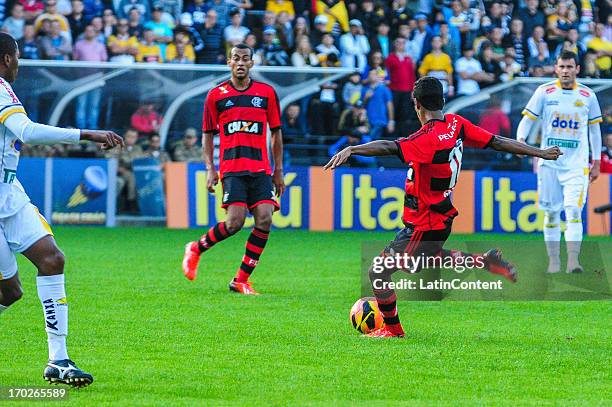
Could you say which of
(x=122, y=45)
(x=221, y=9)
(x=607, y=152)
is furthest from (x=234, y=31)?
(x=607, y=152)

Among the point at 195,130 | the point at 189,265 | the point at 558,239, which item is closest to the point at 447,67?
the point at 195,130

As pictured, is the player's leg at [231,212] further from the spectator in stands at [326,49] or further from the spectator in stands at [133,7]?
the spectator in stands at [133,7]

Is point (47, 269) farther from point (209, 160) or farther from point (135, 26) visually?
point (135, 26)

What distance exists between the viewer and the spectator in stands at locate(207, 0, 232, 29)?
21859 mm

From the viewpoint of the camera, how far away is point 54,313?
21.2 feet

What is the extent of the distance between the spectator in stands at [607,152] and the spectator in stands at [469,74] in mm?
2338

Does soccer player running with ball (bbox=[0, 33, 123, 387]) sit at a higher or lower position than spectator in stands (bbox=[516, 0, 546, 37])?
lower

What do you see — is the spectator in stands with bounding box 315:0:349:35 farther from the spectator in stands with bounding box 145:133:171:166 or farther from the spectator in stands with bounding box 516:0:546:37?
the spectator in stands with bounding box 145:133:171:166

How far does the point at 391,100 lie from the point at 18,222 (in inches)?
578

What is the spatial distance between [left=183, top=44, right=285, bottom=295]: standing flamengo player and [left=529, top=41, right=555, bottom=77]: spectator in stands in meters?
12.0

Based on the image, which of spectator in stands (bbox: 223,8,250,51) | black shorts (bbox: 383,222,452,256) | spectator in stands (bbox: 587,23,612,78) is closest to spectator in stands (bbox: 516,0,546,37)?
spectator in stands (bbox: 587,23,612,78)

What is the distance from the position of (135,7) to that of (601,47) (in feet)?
29.4

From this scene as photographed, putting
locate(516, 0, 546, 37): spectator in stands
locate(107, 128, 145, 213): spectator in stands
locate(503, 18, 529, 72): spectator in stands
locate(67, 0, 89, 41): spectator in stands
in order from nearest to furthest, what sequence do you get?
locate(107, 128, 145, 213): spectator in stands
locate(67, 0, 89, 41): spectator in stands
locate(503, 18, 529, 72): spectator in stands
locate(516, 0, 546, 37): spectator in stands

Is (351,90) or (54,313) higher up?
(351,90)
